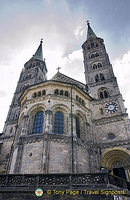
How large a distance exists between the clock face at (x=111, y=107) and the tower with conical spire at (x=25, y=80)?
47.7 feet

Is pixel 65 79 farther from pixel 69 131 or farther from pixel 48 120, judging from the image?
pixel 69 131

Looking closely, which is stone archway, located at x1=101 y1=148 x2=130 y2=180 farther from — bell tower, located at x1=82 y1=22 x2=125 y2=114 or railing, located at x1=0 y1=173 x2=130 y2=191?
railing, located at x1=0 y1=173 x2=130 y2=191

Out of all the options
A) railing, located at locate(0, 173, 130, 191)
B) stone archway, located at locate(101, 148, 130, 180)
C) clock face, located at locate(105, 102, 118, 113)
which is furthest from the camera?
clock face, located at locate(105, 102, 118, 113)

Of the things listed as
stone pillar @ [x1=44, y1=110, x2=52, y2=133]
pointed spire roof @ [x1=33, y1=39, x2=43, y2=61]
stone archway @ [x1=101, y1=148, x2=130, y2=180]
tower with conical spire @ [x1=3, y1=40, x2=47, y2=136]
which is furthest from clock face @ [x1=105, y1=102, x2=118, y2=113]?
pointed spire roof @ [x1=33, y1=39, x2=43, y2=61]

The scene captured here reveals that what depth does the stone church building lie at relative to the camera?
14312 millimetres

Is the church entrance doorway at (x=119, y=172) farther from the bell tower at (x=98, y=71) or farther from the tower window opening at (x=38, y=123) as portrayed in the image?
the bell tower at (x=98, y=71)

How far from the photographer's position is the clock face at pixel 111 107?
21.8m


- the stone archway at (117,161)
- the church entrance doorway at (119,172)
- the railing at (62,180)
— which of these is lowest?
the railing at (62,180)

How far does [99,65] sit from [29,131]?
19.5 metres

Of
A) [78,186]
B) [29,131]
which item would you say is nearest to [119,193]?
[78,186]

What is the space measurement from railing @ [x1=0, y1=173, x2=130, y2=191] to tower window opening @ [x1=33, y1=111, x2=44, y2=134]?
713cm

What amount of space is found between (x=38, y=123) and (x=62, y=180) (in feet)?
29.2

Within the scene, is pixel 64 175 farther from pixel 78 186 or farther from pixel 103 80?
pixel 103 80

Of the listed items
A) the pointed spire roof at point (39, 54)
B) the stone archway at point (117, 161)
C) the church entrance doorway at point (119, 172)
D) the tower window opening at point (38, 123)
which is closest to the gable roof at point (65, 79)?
the tower window opening at point (38, 123)
